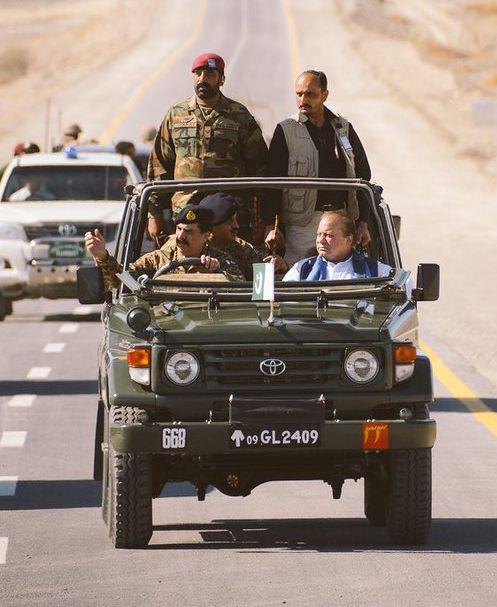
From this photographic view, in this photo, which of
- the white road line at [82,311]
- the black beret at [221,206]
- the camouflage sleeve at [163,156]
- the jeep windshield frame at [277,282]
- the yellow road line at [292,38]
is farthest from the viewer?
the yellow road line at [292,38]

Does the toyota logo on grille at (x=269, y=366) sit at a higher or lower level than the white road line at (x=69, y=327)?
higher

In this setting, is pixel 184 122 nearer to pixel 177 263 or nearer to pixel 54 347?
pixel 177 263

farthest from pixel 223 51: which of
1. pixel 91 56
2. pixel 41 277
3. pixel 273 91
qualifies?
pixel 41 277

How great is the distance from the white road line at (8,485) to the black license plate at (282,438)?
8.67ft

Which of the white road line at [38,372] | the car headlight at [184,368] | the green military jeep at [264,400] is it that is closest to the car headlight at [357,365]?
the green military jeep at [264,400]

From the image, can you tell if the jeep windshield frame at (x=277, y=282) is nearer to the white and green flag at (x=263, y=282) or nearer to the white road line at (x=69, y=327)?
the white and green flag at (x=263, y=282)

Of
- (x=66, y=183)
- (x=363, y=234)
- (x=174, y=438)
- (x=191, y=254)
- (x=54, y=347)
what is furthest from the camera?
(x=66, y=183)

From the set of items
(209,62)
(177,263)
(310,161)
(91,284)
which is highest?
(209,62)

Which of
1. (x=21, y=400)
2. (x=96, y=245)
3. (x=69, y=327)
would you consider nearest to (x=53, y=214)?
(x=69, y=327)

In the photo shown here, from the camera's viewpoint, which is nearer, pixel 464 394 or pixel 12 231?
pixel 464 394

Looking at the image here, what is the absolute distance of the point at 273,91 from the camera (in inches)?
2950

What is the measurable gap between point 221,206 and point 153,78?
240ft

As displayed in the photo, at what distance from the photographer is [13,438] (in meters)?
13.8

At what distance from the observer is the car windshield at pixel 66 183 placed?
2298 cm
